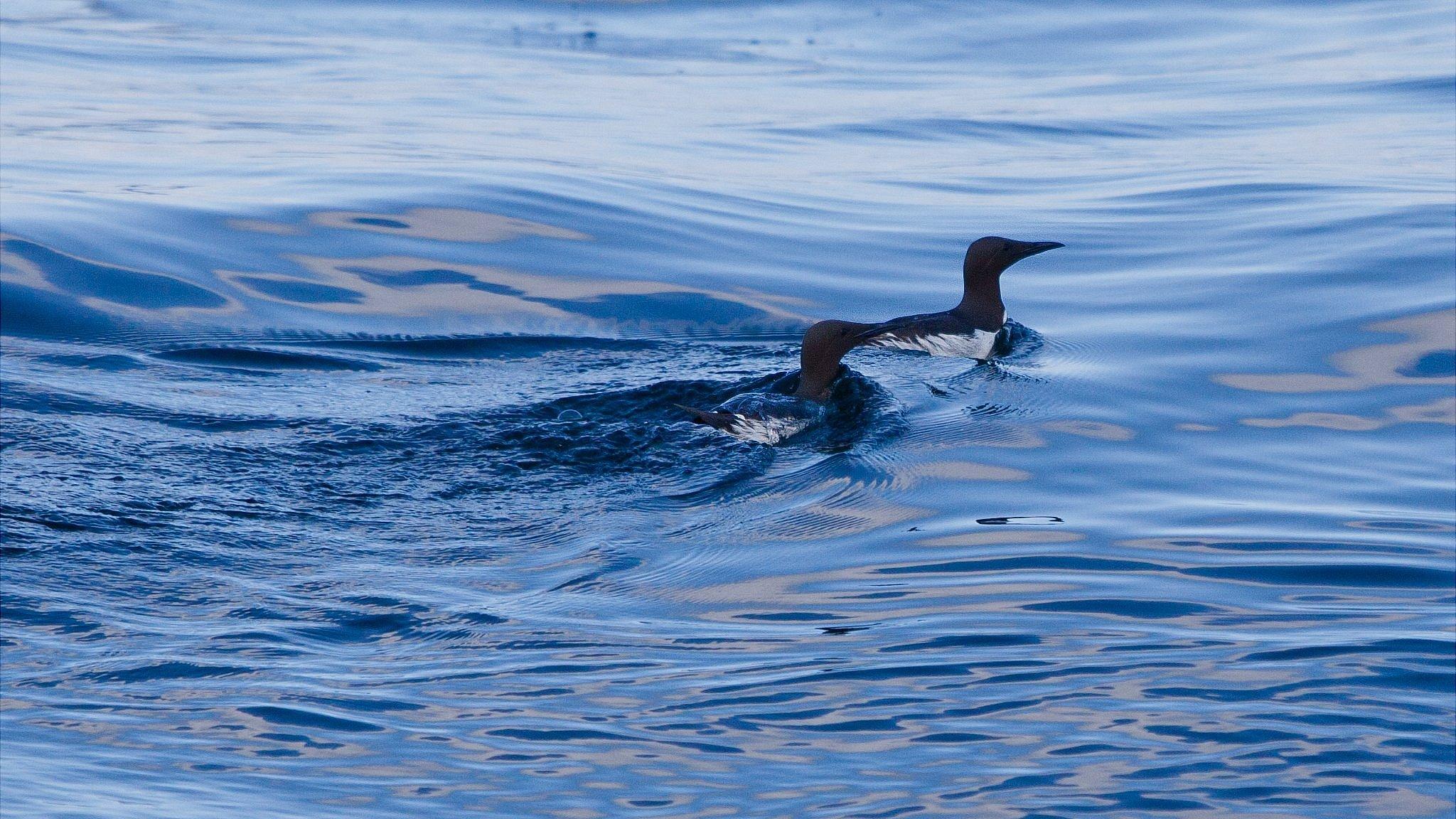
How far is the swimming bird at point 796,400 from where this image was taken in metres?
7.77

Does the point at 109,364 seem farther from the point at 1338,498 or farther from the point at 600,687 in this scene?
the point at 1338,498

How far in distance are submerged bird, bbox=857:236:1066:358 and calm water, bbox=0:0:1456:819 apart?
0.21 m

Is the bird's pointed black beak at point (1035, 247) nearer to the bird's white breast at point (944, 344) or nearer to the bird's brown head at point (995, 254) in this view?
the bird's brown head at point (995, 254)

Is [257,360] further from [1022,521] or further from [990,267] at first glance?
[1022,521]

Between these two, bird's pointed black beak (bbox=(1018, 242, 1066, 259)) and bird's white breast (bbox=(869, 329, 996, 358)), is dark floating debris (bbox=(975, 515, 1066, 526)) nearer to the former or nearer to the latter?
bird's white breast (bbox=(869, 329, 996, 358))

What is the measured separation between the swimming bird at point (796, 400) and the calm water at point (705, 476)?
145 millimetres

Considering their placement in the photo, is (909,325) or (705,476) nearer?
(705,476)

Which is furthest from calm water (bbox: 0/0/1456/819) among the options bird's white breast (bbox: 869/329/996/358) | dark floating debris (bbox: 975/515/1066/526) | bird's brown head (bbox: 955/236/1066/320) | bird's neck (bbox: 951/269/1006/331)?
bird's brown head (bbox: 955/236/1066/320)

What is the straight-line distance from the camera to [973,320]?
9805 millimetres

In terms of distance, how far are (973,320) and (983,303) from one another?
0.30m

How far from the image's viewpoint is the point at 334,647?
5453 millimetres

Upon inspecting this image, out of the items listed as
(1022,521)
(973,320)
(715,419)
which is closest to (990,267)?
(973,320)

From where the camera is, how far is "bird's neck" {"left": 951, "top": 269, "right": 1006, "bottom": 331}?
987 cm

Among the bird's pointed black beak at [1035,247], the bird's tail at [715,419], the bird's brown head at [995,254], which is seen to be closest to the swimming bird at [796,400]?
the bird's tail at [715,419]
